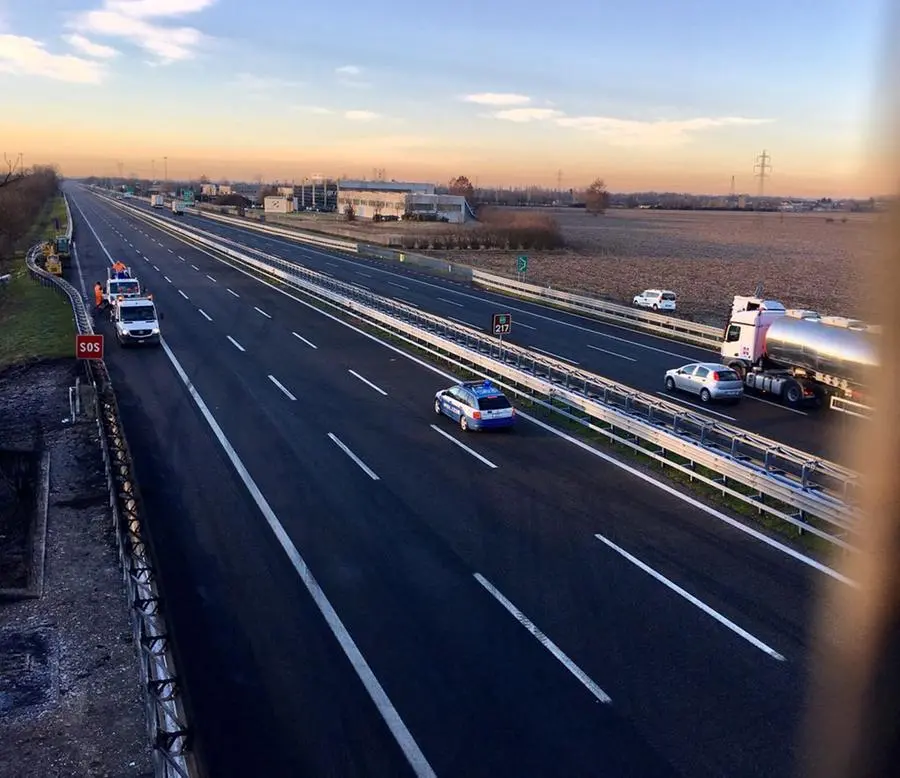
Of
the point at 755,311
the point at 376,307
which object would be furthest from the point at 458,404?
the point at 376,307

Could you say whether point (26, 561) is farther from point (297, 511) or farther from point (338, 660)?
point (338, 660)

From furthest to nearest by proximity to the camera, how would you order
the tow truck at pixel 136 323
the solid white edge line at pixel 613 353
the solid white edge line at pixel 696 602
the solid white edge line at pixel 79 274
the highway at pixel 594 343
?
the solid white edge line at pixel 79 274 < the solid white edge line at pixel 613 353 < the tow truck at pixel 136 323 < the highway at pixel 594 343 < the solid white edge line at pixel 696 602

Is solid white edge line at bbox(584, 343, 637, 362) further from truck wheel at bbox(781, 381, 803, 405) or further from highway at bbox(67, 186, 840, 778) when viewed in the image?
highway at bbox(67, 186, 840, 778)

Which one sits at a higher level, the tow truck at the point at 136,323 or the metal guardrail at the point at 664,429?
the tow truck at the point at 136,323

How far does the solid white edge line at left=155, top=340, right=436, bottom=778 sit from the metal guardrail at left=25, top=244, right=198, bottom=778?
2023mm

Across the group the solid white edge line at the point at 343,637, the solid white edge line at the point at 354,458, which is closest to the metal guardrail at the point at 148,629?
the solid white edge line at the point at 343,637

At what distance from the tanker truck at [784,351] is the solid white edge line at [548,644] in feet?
41.3

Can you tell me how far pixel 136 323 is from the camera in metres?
30.1

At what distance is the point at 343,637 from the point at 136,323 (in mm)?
22829

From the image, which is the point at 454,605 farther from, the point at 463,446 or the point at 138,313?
the point at 138,313

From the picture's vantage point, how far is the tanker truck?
22.3 metres

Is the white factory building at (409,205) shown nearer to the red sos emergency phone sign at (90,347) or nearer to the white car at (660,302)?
the white car at (660,302)

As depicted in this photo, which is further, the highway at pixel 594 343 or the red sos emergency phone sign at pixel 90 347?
the highway at pixel 594 343

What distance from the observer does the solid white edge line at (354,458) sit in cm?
1658
